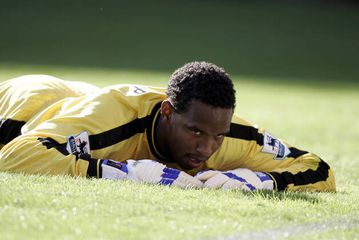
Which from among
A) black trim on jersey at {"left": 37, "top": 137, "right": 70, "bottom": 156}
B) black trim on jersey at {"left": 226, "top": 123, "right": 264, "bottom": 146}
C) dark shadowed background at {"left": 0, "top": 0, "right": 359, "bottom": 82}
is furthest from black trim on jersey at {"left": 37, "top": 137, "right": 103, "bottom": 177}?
dark shadowed background at {"left": 0, "top": 0, "right": 359, "bottom": 82}

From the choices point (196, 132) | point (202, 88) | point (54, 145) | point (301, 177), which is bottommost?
point (301, 177)

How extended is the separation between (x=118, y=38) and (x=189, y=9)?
5.81 metres

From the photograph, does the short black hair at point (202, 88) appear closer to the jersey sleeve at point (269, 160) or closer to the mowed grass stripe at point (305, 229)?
the jersey sleeve at point (269, 160)

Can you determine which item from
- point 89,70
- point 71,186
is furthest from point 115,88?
point 89,70

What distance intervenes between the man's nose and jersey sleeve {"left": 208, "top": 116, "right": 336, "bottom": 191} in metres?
0.68

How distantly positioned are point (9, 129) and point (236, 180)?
221 cm

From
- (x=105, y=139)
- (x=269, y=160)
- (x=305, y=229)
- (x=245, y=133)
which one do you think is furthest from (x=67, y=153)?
(x=305, y=229)

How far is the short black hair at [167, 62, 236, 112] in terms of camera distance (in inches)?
254

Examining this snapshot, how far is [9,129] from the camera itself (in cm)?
769

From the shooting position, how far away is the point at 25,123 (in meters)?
7.65

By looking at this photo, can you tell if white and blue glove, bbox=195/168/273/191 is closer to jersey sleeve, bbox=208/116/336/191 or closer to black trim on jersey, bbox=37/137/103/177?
jersey sleeve, bbox=208/116/336/191

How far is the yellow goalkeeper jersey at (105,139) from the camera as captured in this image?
647cm

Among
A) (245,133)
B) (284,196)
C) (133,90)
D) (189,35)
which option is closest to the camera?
(284,196)

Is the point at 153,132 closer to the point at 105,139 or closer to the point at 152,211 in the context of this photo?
the point at 105,139
